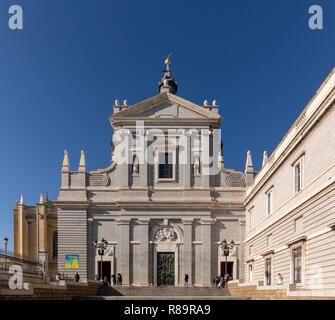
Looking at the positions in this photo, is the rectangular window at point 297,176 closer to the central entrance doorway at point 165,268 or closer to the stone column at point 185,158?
the stone column at point 185,158

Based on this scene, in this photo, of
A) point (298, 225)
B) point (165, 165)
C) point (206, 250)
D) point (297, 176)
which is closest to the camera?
point (298, 225)

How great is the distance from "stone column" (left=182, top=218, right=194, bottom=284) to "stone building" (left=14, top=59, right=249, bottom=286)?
80mm

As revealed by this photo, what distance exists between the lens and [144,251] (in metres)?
37.8

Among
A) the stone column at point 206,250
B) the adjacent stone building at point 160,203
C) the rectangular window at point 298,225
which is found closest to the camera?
the rectangular window at point 298,225

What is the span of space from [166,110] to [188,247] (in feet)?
37.7

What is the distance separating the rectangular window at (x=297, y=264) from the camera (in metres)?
20.3

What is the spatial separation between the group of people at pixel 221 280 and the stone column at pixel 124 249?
6820 mm

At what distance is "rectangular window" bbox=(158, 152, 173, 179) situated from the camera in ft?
128

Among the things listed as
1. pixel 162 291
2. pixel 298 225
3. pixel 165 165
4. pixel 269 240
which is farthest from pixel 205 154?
pixel 298 225

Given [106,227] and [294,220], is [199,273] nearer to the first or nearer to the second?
[106,227]

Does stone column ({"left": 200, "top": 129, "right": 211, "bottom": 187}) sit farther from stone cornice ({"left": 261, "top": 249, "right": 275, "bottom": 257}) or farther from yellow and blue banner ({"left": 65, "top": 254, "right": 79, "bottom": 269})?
yellow and blue banner ({"left": 65, "top": 254, "right": 79, "bottom": 269})

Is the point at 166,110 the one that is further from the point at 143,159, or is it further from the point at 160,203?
the point at 160,203

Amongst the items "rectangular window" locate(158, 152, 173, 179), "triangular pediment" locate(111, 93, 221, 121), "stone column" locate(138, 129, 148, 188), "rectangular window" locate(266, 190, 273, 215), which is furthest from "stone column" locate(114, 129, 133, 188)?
"rectangular window" locate(266, 190, 273, 215)

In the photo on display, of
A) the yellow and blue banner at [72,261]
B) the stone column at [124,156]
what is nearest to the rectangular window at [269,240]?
the stone column at [124,156]
